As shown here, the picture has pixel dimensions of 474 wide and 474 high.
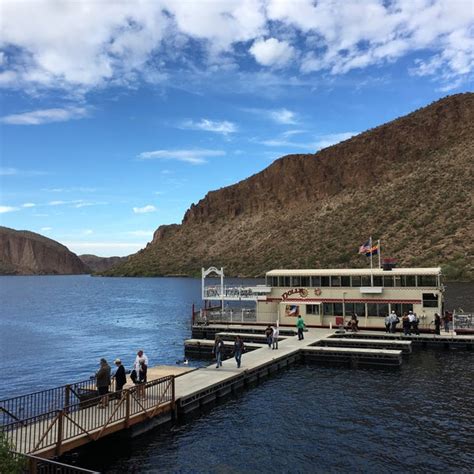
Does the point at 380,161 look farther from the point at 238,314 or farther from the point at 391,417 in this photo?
the point at 391,417

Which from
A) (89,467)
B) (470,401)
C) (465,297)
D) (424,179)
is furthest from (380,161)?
(89,467)

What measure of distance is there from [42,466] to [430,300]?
33918 millimetres

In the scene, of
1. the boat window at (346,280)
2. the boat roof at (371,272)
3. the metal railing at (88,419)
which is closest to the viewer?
the metal railing at (88,419)

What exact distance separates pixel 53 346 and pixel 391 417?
126 ft

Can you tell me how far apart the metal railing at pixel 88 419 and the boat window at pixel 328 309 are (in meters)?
23.5

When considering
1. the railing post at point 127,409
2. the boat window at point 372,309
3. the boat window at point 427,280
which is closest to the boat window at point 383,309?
the boat window at point 372,309

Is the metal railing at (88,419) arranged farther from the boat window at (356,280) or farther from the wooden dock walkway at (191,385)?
the boat window at (356,280)

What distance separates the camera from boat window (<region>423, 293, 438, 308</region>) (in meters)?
41.1

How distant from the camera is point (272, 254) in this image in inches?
7116

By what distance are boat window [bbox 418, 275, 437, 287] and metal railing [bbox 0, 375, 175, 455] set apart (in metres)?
25.4

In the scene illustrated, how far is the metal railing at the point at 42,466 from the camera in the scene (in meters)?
13.8

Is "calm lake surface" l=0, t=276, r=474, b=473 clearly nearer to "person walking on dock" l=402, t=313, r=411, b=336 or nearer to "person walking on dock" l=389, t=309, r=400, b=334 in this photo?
"person walking on dock" l=402, t=313, r=411, b=336

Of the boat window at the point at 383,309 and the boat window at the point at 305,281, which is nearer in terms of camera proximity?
the boat window at the point at 383,309

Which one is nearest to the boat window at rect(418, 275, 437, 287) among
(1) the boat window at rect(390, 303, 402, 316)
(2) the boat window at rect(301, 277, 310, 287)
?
(1) the boat window at rect(390, 303, 402, 316)
